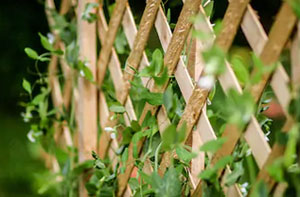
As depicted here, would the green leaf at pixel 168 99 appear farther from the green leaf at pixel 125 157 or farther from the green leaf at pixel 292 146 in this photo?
the green leaf at pixel 292 146

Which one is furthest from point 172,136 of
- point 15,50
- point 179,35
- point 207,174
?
point 15,50

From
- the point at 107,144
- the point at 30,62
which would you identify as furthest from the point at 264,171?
the point at 30,62

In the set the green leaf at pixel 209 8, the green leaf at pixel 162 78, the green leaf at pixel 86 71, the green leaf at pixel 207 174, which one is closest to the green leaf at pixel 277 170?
the green leaf at pixel 207 174

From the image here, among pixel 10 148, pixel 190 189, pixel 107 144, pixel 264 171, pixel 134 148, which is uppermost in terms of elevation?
pixel 10 148

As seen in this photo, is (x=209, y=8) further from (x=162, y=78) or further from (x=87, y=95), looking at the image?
(x=87, y=95)

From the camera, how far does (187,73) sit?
1.34 m

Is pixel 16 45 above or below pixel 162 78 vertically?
above

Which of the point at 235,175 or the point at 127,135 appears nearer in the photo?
the point at 235,175

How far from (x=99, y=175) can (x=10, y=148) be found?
1733 mm

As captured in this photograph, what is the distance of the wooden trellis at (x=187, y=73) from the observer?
1.05 m

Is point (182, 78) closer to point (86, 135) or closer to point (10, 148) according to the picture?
point (86, 135)

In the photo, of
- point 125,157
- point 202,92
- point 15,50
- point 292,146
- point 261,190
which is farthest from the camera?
point 15,50

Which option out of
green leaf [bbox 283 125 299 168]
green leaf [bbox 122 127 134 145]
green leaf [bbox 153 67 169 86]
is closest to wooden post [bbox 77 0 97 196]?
green leaf [bbox 122 127 134 145]

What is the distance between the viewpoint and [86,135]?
1920mm
